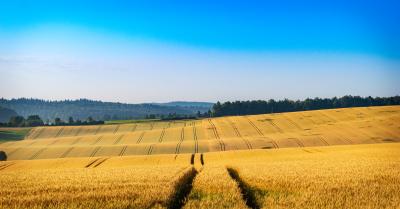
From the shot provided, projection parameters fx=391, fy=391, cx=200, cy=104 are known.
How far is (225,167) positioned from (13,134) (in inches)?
3595

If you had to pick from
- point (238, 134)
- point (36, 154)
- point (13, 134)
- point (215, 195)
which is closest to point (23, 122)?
point (13, 134)

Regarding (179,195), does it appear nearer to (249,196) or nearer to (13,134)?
(249,196)

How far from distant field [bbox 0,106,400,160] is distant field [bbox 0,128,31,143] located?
233cm

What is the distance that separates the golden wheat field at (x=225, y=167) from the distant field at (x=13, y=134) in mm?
3287

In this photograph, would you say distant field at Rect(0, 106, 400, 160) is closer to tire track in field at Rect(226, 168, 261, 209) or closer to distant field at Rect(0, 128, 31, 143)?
distant field at Rect(0, 128, 31, 143)

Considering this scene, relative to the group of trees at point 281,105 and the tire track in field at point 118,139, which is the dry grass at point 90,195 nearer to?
the tire track in field at point 118,139

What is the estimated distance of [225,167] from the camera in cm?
2756

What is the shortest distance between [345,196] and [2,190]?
13.0m

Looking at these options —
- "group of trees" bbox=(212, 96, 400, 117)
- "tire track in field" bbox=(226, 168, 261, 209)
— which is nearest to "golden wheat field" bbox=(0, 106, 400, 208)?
"tire track in field" bbox=(226, 168, 261, 209)

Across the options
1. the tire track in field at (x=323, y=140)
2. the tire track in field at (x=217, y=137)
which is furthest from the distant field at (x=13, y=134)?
the tire track in field at (x=323, y=140)

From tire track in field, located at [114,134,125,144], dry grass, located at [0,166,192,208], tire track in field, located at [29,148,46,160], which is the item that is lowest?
tire track in field, located at [29,148,46,160]

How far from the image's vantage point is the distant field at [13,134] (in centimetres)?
9730

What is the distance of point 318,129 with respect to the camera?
7881cm

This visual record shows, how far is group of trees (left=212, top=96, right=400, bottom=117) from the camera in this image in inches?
5522
